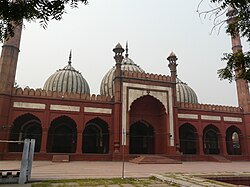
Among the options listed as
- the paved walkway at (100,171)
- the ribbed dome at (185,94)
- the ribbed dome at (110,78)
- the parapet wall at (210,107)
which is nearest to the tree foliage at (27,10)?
the paved walkway at (100,171)

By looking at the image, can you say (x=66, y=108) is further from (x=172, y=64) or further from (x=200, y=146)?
(x=200, y=146)

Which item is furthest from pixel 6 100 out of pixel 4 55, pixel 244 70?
pixel 244 70

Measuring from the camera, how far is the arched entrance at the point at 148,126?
1858cm

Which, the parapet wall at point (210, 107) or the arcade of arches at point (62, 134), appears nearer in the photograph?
the arcade of arches at point (62, 134)

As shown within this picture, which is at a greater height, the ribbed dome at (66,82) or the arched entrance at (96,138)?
the ribbed dome at (66,82)

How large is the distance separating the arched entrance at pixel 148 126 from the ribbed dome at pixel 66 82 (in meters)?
7.00

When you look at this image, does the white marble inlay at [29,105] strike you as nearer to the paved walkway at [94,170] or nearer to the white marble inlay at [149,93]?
the paved walkway at [94,170]

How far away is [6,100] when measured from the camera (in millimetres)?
15070

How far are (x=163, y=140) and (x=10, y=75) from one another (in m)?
12.8

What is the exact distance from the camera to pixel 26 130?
60.8 feet

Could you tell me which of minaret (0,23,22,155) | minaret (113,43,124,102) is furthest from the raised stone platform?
minaret (113,43,124,102)

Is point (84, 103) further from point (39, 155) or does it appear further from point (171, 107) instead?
point (171, 107)

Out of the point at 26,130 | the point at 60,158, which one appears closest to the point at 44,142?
the point at 60,158

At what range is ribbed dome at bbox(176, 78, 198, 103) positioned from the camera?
88.6 ft
